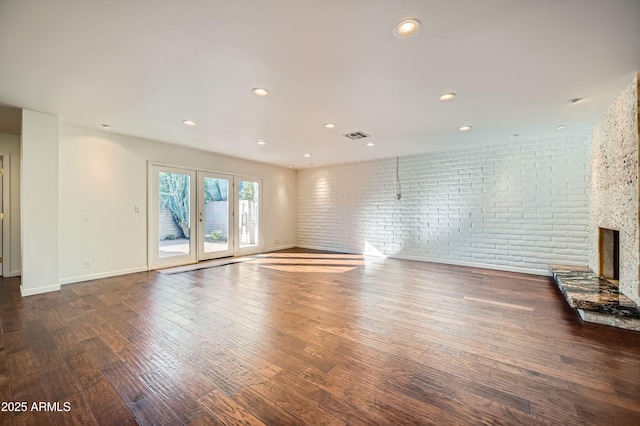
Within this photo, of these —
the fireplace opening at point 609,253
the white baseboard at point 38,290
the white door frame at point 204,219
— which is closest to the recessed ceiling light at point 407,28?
the fireplace opening at point 609,253

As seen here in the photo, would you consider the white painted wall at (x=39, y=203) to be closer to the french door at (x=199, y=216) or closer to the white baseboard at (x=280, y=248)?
the french door at (x=199, y=216)

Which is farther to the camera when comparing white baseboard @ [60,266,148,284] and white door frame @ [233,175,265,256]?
white door frame @ [233,175,265,256]

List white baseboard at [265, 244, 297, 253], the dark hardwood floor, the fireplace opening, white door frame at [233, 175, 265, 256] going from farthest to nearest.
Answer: white baseboard at [265, 244, 297, 253]
white door frame at [233, 175, 265, 256]
the fireplace opening
the dark hardwood floor

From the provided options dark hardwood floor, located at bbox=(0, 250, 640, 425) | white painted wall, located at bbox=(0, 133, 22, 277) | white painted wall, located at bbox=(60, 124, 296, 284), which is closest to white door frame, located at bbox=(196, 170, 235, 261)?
white painted wall, located at bbox=(60, 124, 296, 284)

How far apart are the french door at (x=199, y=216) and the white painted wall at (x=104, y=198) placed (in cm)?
22

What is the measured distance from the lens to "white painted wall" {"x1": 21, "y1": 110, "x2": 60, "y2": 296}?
3586 millimetres

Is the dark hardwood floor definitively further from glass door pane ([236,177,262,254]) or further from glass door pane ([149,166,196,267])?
glass door pane ([236,177,262,254])

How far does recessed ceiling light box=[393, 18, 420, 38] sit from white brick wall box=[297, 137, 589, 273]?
4.44 metres

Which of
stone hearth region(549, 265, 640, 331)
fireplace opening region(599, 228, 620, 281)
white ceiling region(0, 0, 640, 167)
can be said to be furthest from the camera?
fireplace opening region(599, 228, 620, 281)

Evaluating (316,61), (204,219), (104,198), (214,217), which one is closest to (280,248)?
(214,217)

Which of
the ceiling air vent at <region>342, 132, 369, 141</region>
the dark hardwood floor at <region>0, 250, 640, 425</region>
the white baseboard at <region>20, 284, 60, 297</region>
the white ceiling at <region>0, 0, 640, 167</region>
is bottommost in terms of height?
the dark hardwood floor at <region>0, 250, 640, 425</region>

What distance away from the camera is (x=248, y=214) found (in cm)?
719

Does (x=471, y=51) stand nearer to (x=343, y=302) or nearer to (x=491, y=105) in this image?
(x=491, y=105)

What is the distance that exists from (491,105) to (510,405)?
10.8 ft
